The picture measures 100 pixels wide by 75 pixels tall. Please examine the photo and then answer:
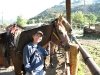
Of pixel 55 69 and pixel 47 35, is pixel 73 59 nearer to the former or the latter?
pixel 47 35

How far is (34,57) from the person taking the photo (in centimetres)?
587

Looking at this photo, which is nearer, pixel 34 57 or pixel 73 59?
pixel 34 57

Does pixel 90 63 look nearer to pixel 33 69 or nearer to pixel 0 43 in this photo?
pixel 33 69

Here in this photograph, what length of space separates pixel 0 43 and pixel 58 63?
8.12 ft

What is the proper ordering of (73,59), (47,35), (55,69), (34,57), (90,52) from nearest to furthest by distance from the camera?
(34,57) → (73,59) → (47,35) → (55,69) → (90,52)

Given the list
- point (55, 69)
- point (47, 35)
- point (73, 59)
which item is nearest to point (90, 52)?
point (55, 69)

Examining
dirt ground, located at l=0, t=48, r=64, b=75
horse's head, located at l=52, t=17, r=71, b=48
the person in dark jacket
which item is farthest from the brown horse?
dirt ground, located at l=0, t=48, r=64, b=75

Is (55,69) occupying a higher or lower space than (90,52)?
higher

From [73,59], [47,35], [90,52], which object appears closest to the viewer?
[73,59]

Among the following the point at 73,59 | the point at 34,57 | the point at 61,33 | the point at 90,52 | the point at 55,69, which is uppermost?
the point at 61,33

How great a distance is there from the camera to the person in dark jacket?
18.9ft

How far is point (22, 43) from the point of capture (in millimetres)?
6938

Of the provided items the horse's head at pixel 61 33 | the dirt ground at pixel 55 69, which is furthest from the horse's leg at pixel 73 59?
the dirt ground at pixel 55 69

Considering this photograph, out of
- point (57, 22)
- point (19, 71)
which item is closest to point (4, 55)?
point (19, 71)
